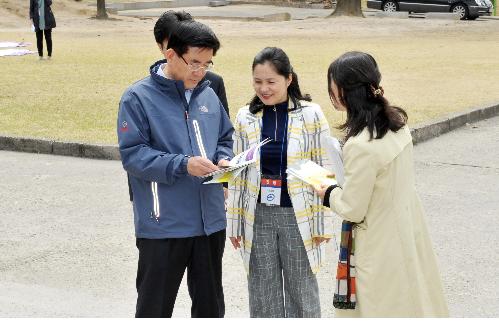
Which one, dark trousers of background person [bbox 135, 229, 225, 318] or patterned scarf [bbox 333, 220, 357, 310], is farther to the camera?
dark trousers of background person [bbox 135, 229, 225, 318]

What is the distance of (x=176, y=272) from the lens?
4387mm

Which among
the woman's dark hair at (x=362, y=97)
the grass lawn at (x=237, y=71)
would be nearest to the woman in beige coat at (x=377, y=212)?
the woman's dark hair at (x=362, y=97)

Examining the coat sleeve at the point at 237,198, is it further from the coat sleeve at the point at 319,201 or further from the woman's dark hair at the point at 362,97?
the woman's dark hair at the point at 362,97

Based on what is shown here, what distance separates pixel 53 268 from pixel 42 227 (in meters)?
1.10

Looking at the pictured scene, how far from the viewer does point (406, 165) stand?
3922 millimetres

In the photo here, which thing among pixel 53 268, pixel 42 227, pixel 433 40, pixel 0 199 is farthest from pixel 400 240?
pixel 433 40

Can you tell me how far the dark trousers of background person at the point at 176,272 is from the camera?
4348 mm

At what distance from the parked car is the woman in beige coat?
1406 inches

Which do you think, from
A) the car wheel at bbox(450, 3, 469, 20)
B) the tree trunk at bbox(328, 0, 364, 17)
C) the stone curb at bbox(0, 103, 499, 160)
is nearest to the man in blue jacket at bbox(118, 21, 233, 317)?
the stone curb at bbox(0, 103, 499, 160)

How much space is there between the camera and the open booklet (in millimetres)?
4211

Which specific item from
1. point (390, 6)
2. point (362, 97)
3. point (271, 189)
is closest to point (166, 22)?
point (271, 189)

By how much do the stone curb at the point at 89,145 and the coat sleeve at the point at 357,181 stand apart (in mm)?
6657

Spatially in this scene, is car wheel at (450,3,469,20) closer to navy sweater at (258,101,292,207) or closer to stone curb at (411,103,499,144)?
stone curb at (411,103,499,144)

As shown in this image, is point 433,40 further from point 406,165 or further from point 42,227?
point 406,165
